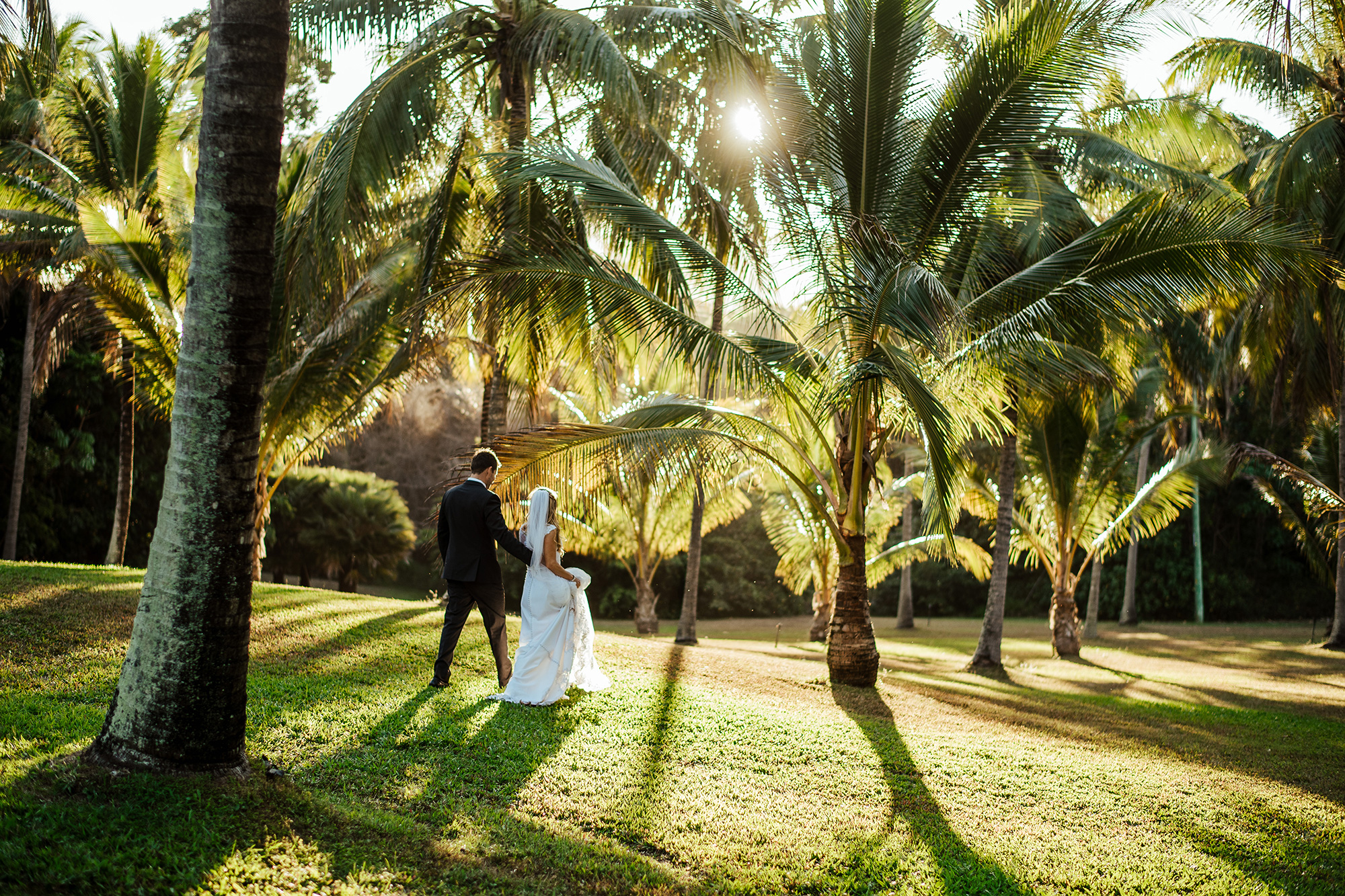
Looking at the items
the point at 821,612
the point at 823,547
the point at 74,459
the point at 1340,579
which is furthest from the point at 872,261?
the point at 74,459

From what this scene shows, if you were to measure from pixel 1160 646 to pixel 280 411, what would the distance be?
16.6 meters

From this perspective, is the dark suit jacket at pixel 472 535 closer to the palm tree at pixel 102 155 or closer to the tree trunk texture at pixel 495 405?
the tree trunk texture at pixel 495 405

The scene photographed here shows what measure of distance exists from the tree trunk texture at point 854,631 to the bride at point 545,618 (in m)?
3.74

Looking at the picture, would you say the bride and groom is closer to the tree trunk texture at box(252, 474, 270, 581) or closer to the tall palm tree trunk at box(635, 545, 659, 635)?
the tree trunk texture at box(252, 474, 270, 581)

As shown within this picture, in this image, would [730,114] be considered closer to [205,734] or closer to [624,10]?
[624,10]

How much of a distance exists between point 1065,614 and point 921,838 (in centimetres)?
1187

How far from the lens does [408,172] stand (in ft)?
33.4

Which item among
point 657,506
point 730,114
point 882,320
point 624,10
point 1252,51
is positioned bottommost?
point 657,506

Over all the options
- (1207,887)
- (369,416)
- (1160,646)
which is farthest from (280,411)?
(1160,646)

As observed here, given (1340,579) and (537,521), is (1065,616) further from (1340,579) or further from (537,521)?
(537,521)

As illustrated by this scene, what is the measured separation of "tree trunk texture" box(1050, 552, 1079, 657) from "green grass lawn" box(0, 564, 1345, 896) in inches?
214

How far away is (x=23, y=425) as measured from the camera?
14.7 m

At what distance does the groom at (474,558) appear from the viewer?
6.83 m

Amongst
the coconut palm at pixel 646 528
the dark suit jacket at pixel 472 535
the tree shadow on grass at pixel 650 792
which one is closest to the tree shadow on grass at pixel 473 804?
the tree shadow on grass at pixel 650 792
